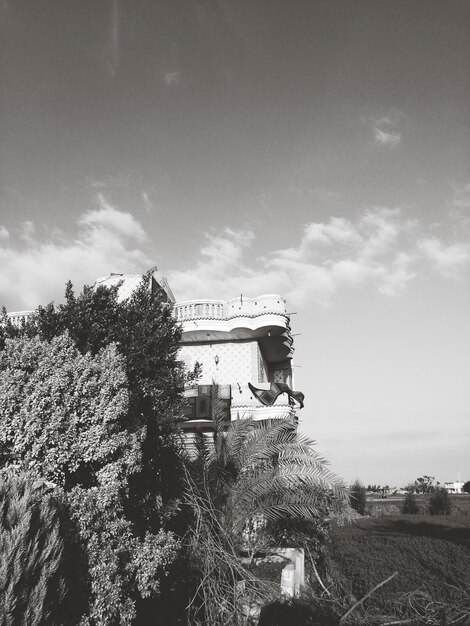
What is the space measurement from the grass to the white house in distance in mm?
5838

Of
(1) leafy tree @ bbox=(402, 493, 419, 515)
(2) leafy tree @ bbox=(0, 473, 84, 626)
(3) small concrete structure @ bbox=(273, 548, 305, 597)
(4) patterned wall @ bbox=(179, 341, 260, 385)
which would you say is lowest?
(1) leafy tree @ bbox=(402, 493, 419, 515)

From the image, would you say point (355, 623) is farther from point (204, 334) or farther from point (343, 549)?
point (343, 549)

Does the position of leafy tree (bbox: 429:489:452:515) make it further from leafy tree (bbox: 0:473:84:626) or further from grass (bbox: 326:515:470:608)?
leafy tree (bbox: 0:473:84:626)

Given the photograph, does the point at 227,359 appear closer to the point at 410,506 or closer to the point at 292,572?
the point at 292,572

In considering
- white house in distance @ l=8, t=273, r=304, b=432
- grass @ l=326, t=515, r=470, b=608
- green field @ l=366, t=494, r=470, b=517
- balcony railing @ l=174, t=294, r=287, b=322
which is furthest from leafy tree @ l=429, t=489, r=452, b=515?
balcony railing @ l=174, t=294, r=287, b=322

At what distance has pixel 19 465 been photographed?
262 inches

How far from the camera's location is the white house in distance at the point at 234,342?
17422mm

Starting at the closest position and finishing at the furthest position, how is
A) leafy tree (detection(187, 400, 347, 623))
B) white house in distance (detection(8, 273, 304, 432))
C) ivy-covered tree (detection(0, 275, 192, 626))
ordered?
1. ivy-covered tree (detection(0, 275, 192, 626))
2. leafy tree (detection(187, 400, 347, 623))
3. white house in distance (detection(8, 273, 304, 432))

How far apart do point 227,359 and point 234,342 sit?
2.55ft

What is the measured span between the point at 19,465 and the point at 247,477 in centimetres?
494

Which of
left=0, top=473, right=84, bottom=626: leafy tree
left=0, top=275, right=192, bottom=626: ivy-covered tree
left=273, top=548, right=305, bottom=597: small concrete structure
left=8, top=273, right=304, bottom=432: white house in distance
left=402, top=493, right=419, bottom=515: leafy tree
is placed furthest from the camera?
left=402, top=493, right=419, bottom=515: leafy tree

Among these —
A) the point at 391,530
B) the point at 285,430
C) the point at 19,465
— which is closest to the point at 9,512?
the point at 19,465

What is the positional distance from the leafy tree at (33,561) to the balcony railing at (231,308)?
1296 cm

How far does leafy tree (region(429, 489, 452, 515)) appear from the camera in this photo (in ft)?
101
